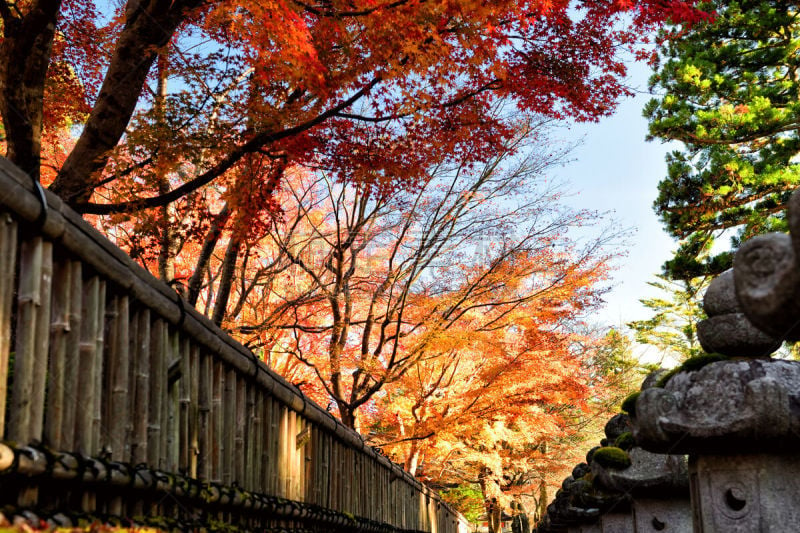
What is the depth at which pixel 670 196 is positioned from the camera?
18.6 meters

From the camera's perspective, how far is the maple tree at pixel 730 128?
56.7ft

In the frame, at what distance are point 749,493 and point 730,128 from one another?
48.9 feet

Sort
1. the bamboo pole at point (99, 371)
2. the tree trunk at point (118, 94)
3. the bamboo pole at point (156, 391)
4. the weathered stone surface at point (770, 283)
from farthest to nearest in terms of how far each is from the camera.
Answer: the tree trunk at point (118, 94) < the bamboo pole at point (156, 391) < the bamboo pole at point (99, 371) < the weathered stone surface at point (770, 283)

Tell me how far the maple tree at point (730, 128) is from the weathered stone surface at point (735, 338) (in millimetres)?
13622

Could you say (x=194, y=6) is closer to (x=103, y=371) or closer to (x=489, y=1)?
(x=489, y=1)

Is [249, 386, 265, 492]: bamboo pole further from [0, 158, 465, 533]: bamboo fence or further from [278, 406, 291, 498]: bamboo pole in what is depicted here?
[278, 406, 291, 498]: bamboo pole

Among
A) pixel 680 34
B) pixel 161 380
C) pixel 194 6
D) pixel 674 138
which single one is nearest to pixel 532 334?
pixel 674 138

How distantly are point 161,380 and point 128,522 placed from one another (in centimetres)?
73

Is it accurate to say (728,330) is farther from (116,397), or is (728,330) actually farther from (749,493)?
(116,397)

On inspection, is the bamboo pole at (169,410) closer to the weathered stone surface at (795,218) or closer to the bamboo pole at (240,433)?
the bamboo pole at (240,433)

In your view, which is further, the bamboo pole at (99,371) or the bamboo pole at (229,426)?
the bamboo pole at (229,426)

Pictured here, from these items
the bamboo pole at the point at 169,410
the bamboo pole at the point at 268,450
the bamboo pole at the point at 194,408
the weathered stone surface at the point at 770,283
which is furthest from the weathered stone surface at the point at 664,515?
the weathered stone surface at the point at 770,283

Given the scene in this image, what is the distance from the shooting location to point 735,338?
4598 mm

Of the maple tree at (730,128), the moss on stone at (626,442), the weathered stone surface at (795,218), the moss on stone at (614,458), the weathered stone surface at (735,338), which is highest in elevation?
the maple tree at (730,128)
